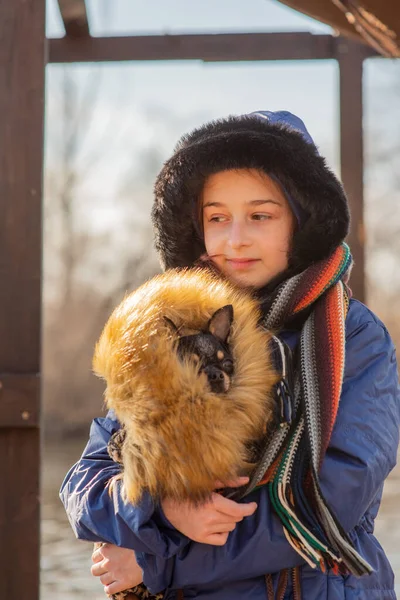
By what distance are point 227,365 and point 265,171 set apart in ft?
1.99

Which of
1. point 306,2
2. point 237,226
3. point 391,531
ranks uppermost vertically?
point 306,2

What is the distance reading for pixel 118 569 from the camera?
62.7 inches

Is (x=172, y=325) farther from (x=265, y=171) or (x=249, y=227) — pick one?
(x=265, y=171)

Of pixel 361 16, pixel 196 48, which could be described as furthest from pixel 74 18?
pixel 361 16

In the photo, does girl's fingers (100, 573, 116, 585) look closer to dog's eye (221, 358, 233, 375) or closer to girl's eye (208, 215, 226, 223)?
dog's eye (221, 358, 233, 375)

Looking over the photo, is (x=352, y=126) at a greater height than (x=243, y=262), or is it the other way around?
(x=352, y=126)

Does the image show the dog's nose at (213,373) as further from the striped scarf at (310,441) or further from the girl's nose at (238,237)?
the girl's nose at (238,237)

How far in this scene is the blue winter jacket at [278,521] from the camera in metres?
1.48

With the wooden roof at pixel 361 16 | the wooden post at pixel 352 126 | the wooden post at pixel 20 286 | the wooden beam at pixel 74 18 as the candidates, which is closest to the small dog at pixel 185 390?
the wooden post at pixel 20 286

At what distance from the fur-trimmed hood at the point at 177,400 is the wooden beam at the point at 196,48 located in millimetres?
2441

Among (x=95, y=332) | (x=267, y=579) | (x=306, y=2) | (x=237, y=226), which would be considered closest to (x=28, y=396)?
(x=237, y=226)

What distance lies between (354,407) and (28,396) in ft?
4.78

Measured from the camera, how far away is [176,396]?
141cm

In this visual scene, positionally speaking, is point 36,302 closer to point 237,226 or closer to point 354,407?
point 237,226
